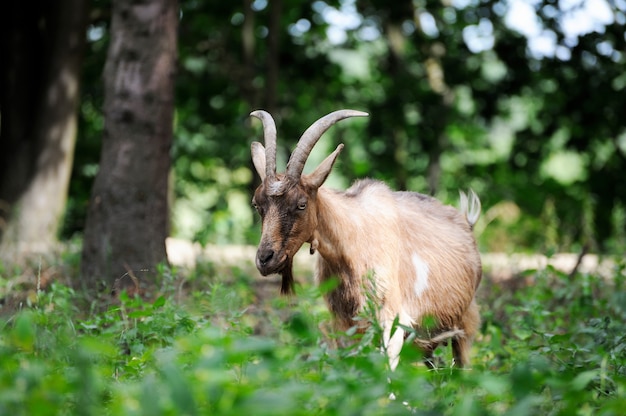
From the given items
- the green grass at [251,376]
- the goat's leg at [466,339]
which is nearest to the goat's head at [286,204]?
the green grass at [251,376]

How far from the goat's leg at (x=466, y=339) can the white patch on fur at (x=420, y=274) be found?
518mm

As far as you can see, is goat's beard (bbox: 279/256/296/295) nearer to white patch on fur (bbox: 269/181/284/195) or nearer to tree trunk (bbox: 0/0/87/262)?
white patch on fur (bbox: 269/181/284/195)

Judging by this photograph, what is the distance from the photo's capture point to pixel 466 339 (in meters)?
6.60

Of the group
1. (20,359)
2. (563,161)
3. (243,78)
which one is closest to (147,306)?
(20,359)

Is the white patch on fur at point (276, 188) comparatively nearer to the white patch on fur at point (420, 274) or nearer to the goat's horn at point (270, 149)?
the goat's horn at point (270, 149)

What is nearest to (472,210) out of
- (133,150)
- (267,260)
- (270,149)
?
(270,149)

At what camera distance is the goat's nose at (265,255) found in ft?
17.1

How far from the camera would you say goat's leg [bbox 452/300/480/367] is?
6531 mm

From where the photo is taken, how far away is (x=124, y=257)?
7234 millimetres

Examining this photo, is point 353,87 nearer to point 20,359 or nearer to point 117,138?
point 117,138

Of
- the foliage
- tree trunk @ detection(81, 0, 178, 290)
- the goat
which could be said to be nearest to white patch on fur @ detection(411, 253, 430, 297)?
the goat

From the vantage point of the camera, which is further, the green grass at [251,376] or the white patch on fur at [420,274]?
the white patch on fur at [420,274]

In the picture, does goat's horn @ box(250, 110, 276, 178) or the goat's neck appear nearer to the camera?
goat's horn @ box(250, 110, 276, 178)

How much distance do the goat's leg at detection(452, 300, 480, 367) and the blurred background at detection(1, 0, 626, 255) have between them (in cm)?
486
